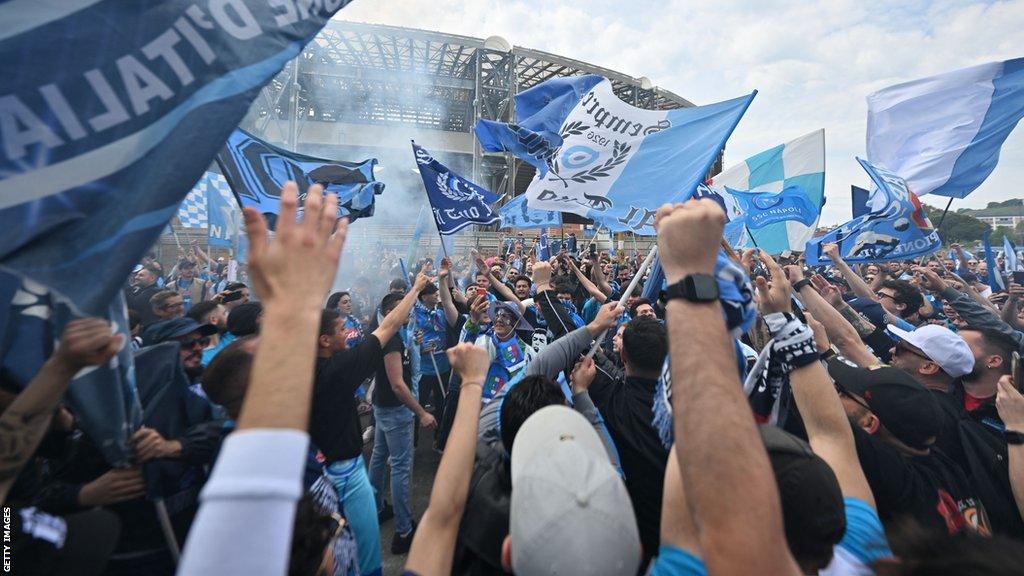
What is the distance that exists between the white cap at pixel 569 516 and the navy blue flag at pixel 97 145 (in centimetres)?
114

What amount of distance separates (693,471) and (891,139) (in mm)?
6564

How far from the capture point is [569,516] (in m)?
1.07

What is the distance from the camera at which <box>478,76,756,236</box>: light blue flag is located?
3648mm

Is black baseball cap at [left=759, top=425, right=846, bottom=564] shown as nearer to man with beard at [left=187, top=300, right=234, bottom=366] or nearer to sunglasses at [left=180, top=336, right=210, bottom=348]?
sunglasses at [left=180, top=336, right=210, bottom=348]

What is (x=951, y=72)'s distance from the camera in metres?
4.92

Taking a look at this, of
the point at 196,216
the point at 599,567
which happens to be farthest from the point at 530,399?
the point at 196,216

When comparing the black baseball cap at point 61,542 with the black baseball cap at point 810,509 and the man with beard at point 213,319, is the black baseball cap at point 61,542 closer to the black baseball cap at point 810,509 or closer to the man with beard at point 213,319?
the black baseball cap at point 810,509

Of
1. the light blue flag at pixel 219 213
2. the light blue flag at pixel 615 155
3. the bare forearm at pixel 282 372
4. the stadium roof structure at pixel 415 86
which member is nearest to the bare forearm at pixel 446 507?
the bare forearm at pixel 282 372

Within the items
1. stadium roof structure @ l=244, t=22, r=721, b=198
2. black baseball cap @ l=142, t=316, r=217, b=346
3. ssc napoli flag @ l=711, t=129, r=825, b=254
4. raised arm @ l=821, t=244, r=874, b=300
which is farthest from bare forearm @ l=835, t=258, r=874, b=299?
stadium roof structure @ l=244, t=22, r=721, b=198

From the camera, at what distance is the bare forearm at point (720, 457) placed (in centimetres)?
78

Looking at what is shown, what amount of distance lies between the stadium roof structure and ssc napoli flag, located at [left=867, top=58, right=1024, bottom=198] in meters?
21.2

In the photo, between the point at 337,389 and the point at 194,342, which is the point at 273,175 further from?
the point at 337,389

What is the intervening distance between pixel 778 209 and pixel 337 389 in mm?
6635

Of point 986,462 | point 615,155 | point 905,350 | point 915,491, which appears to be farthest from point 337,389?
point 905,350
